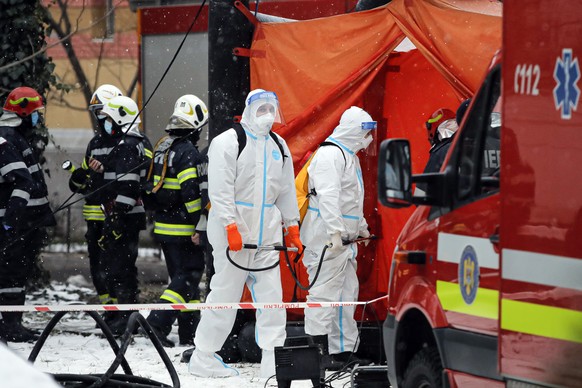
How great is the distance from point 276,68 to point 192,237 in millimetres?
1585

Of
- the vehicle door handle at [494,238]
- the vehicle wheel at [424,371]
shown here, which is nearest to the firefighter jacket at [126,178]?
the vehicle wheel at [424,371]

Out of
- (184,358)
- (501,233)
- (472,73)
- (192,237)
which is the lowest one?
(184,358)

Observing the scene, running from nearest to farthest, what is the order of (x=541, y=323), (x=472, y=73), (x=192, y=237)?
(x=541, y=323) < (x=472, y=73) < (x=192, y=237)

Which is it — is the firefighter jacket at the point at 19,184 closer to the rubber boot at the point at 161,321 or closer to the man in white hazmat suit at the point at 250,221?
the rubber boot at the point at 161,321

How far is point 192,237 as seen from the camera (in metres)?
10.2

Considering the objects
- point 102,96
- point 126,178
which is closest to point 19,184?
point 126,178

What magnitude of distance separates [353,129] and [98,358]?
8.54ft

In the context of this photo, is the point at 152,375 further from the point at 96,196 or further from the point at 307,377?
the point at 96,196

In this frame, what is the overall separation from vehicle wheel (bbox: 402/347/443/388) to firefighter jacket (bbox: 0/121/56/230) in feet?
17.1

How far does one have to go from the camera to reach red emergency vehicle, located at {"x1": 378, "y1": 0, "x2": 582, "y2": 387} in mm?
4508

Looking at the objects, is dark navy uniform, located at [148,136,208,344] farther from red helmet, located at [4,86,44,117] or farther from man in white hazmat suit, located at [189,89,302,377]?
man in white hazmat suit, located at [189,89,302,377]

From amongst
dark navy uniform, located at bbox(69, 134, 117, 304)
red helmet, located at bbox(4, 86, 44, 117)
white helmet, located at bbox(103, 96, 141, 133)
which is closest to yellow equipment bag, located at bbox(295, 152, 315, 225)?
white helmet, located at bbox(103, 96, 141, 133)

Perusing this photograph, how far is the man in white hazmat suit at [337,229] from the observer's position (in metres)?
9.16

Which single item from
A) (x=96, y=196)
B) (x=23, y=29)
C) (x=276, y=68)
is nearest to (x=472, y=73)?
(x=276, y=68)
